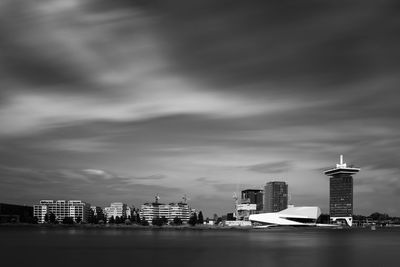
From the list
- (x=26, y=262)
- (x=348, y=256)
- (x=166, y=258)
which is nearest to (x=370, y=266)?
(x=348, y=256)

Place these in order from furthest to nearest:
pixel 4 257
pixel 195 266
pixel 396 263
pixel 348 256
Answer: pixel 348 256
pixel 4 257
pixel 396 263
pixel 195 266

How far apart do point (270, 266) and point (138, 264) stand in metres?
17.9

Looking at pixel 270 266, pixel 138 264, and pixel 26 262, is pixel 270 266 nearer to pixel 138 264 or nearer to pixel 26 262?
pixel 138 264

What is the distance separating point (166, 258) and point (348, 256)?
31440 millimetres

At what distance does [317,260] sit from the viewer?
8262cm

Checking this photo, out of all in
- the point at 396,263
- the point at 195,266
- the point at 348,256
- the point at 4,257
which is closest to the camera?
the point at 195,266

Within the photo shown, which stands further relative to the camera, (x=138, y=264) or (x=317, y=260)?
(x=317, y=260)

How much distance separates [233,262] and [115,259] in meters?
17.5

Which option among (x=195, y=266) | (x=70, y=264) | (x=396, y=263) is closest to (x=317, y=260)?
(x=396, y=263)

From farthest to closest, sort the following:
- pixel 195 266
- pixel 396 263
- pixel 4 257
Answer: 1. pixel 4 257
2. pixel 396 263
3. pixel 195 266

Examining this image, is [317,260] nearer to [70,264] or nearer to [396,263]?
[396,263]

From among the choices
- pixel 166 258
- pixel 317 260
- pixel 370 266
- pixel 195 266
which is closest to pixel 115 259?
pixel 166 258

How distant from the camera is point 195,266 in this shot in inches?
2815

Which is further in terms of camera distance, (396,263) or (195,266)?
(396,263)
